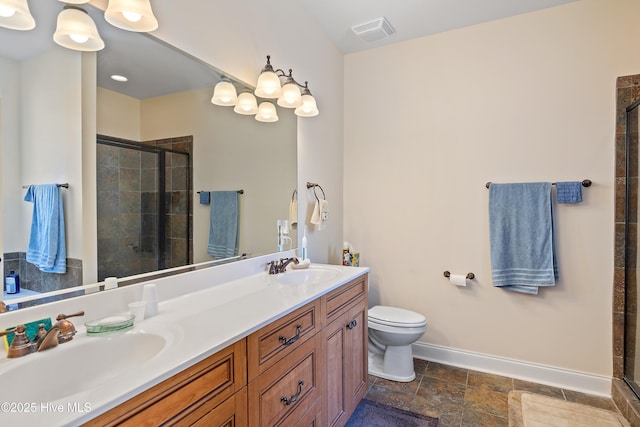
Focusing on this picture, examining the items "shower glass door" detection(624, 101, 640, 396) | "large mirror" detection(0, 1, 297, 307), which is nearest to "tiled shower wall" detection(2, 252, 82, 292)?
"large mirror" detection(0, 1, 297, 307)

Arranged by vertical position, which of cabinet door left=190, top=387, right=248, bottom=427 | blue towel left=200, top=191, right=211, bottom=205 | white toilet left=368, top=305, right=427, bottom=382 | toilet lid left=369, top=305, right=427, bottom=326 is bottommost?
white toilet left=368, top=305, right=427, bottom=382

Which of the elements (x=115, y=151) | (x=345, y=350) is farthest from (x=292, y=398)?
(x=115, y=151)

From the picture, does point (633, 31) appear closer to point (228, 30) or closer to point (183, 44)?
point (228, 30)

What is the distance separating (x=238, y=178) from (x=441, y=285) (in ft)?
5.97

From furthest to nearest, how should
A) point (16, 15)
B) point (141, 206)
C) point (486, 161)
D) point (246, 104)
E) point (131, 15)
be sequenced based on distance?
point (486, 161) < point (246, 104) < point (141, 206) < point (131, 15) < point (16, 15)

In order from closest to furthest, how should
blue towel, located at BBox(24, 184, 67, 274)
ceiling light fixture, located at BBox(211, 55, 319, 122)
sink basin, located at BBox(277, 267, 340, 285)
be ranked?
blue towel, located at BBox(24, 184, 67, 274) → ceiling light fixture, located at BBox(211, 55, 319, 122) → sink basin, located at BBox(277, 267, 340, 285)

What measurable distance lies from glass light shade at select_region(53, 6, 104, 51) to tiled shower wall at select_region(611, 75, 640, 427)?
2.88m

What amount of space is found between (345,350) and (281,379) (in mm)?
636

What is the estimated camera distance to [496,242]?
94.7 inches

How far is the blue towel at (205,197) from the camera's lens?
5.35ft

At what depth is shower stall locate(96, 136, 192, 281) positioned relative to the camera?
1211 mm

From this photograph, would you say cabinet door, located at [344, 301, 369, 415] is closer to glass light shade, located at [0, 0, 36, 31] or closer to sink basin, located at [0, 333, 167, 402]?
sink basin, located at [0, 333, 167, 402]

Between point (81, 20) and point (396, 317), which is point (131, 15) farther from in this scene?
point (396, 317)

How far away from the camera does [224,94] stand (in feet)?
5.66
